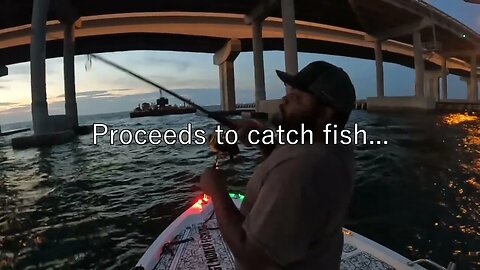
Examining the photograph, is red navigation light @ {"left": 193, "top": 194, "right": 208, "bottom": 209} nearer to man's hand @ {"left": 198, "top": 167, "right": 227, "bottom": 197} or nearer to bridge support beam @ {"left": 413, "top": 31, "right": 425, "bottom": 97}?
man's hand @ {"left": 198, "top": 167, "right": 227, "bottom": 197}

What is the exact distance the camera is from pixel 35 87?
30000 mm

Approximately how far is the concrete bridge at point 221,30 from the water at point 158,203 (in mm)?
17258

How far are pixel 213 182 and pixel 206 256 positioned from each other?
3.27 meters

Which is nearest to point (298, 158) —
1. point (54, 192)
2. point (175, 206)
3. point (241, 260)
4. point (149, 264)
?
point (241, 260)

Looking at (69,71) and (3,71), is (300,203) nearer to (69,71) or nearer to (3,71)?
(69,71)

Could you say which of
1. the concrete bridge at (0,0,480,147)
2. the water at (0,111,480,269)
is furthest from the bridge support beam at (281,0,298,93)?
the water at (0,111,480,269)

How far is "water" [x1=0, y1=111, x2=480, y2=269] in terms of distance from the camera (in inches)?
288

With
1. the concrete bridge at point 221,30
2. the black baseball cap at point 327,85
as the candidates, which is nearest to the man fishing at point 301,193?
the black baseball cap at point 327,85

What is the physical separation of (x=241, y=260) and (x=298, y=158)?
0.59 meters

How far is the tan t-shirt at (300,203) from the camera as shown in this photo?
1.64 meters

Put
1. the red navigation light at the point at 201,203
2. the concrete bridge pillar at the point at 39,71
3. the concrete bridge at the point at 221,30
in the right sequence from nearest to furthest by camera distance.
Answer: the red navigation light at the point at 201,203 < the concrete bridge pillar at the point at 39,71 < the concrete bridge at the point at 221,30

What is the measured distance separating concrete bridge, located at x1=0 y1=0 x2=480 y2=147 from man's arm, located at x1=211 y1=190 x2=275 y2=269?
32.2 meters

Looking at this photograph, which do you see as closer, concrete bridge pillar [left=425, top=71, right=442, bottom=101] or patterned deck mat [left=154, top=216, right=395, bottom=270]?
patterned deck mat [left=154, top=216, right=395, bottom=270]

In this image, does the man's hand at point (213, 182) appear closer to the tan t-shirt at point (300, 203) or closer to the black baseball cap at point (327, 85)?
the tan t-shirt at point (300, 203)
